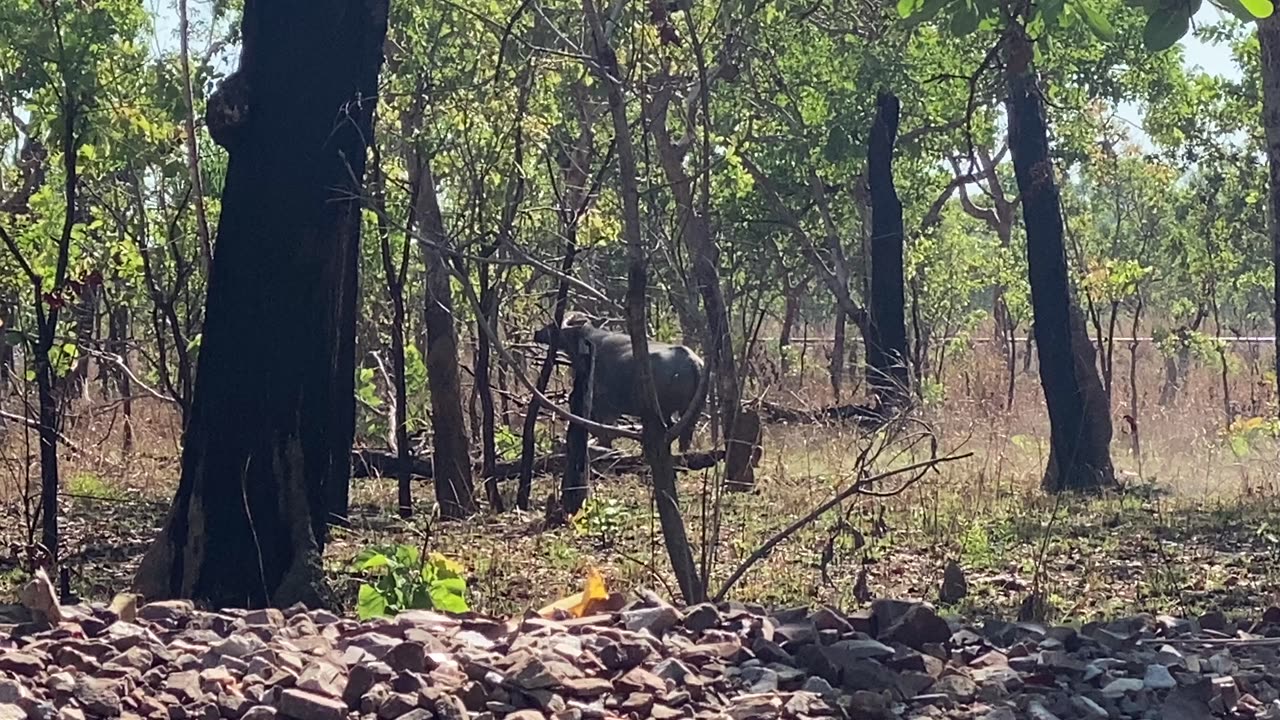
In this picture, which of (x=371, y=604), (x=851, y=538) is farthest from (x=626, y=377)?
(x=371, y=604)

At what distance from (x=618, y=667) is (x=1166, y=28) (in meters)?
2.62

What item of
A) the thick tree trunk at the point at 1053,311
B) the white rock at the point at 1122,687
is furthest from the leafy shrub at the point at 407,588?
the thick tree trunk at the point at 1053,311

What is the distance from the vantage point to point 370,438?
13.4m

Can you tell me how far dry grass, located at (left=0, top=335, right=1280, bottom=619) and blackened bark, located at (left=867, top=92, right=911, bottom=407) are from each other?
104 inches

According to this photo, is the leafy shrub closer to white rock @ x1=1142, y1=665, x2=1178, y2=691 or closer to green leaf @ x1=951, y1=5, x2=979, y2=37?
white rock @ x1=1142, y1=665, x2=1178, y2=691

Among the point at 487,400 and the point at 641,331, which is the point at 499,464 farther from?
the point at 641,331

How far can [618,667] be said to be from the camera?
4172 mm

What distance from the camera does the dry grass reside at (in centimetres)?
746

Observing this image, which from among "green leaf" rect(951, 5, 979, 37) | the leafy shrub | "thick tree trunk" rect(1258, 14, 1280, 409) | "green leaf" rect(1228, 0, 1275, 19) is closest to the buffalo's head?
"thick tree trunk" rect(1258, 14, 1280, 409)

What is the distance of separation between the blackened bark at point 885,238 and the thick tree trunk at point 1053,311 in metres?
3.57

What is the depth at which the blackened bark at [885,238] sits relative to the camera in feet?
55.3

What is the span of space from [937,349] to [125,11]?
1892cm

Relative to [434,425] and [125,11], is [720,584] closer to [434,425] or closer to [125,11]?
[434,425]

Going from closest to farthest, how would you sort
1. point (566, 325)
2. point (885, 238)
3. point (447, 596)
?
point (447, 596) < point (566, 325) < point (885, 238)
